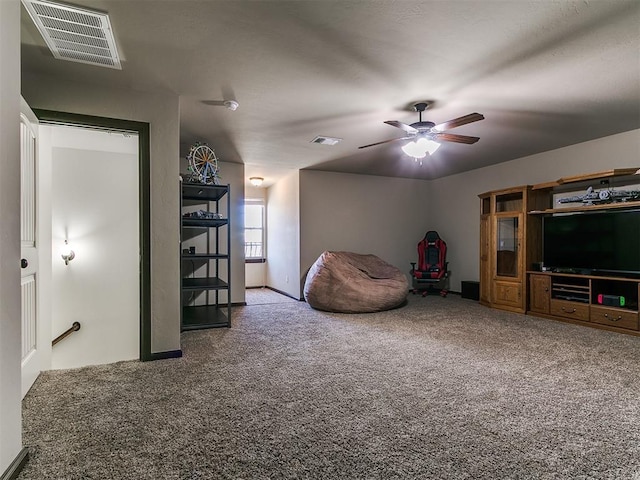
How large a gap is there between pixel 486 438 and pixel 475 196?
5360 mm

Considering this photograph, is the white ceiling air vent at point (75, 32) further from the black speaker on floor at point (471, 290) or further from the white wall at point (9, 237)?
the black speaker on floor at point (471, 290)

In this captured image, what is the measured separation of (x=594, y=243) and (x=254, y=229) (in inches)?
249

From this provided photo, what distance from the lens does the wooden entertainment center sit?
4.00 metres

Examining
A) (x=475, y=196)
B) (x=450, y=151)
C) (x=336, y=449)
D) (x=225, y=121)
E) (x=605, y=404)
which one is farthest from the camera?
(x=475, y=196)

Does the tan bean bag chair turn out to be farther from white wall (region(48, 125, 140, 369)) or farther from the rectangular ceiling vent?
white wall (region(48, 125, 140, 369))

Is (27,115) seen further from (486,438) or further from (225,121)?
(486,438)

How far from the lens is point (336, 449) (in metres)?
1.71

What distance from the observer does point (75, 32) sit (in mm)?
2150

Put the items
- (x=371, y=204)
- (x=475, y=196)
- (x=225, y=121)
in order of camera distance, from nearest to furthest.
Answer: (x=225, y=121)
(x=475, y=196)
(x=371, y=204)

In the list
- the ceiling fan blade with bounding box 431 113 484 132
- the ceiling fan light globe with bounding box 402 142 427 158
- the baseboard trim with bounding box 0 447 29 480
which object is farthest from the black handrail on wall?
the ceiling fan blade with bounding box 431 113 484 132

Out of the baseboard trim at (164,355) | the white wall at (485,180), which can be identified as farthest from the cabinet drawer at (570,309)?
the baseboard trim at (164,355)

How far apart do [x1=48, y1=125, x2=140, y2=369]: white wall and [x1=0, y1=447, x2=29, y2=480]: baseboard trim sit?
198 centimetres

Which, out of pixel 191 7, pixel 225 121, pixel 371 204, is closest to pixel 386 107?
pixel 225 121


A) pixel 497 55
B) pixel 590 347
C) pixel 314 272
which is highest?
pixel 497 55
